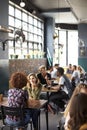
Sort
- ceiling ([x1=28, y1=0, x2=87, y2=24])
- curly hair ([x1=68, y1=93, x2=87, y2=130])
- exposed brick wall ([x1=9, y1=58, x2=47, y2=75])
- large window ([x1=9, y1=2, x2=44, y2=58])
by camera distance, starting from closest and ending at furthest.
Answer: curly hair ([x1=68, y1=93, x2=87, y2=130])
exposed brick wall ([x1=9, y1=58, x2=47, y2=75])
large window ([x1=9, y1=2, x2=44, y2=58])
ceiling ([x1=28, y1=0, x2=87, y2=24])

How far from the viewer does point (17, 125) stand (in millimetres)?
4199

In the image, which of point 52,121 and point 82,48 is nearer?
point 52,121

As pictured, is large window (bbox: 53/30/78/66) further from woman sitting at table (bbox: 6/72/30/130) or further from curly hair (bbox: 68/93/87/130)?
curly hair (bbox: 68/93/87/130)

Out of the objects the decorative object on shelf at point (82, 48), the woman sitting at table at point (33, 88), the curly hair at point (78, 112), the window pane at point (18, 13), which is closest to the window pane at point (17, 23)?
the window pane at point (18, 13)

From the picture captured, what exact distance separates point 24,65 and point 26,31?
2315 millimetres

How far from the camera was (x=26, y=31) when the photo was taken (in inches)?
449

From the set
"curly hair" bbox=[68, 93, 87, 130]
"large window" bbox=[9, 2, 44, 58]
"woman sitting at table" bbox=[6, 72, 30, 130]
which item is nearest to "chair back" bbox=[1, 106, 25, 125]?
"woman sitting at table" bbox=[6, 72, 30, 130]

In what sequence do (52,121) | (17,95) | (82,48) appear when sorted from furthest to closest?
(82,48) < (52,121) < (17,95)

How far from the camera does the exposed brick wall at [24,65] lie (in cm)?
819

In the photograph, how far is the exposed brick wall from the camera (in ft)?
26.9

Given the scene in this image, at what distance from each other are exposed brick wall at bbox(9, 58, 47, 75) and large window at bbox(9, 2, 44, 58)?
11.6 inches

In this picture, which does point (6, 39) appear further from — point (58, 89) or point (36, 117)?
point (36, 117)

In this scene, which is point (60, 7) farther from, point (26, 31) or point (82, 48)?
point (82, 48)

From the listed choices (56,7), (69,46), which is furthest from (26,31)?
(69,46)
